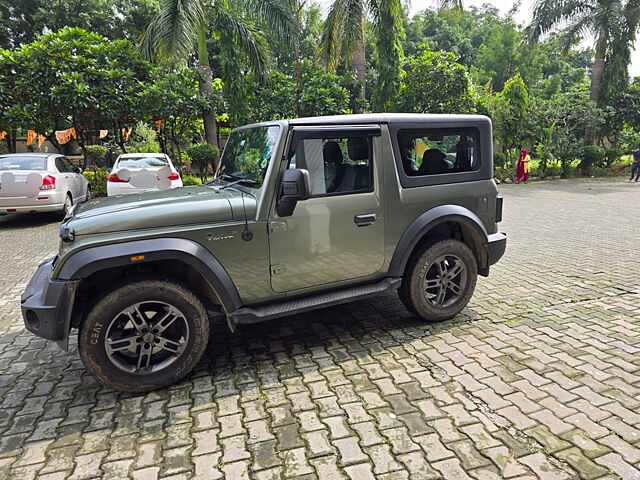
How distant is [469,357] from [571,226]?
7124mm

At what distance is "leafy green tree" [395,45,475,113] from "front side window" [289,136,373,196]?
14258 millimetres

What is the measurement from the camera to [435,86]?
16.4 metres

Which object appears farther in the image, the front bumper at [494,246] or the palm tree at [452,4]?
the palm tree at [452,4]

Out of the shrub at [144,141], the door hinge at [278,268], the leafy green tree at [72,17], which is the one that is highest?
the leafy green tree at [72,17]

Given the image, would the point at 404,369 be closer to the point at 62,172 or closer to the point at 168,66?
the point at 62,172

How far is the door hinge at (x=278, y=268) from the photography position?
3.33 metres

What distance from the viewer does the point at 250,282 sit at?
3.28 meters

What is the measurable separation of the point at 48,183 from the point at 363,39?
1101 cm

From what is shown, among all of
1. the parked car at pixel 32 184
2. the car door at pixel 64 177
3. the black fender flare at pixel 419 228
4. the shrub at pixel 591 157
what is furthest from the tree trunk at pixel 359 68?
the black fender flare at pixel 419 228

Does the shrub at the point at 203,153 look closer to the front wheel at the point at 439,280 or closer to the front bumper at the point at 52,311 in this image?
the front wheel at the point at 439,280

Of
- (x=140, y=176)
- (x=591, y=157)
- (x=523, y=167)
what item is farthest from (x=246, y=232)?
(x=591, y=157)

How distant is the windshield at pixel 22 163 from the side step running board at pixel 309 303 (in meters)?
8.41

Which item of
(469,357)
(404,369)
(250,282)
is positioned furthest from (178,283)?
(469,357)

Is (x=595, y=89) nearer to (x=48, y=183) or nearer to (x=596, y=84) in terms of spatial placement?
(x=596, y=84)
